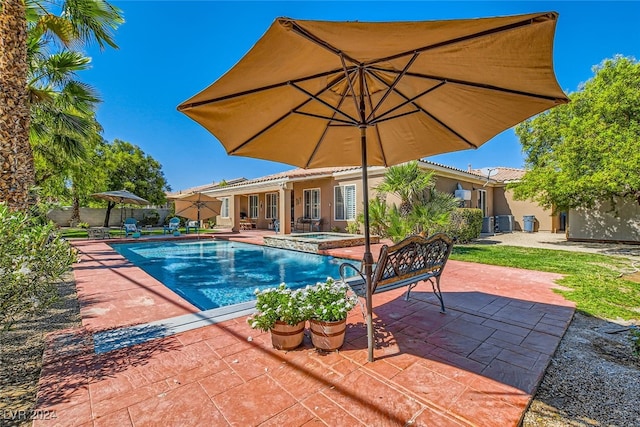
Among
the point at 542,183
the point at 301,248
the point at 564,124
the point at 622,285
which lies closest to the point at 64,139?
the point at 301,248

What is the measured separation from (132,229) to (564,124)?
24141mm

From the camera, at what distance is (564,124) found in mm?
14633

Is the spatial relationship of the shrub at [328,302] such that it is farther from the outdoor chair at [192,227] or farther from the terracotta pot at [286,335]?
the outdoor chair at [192,227]

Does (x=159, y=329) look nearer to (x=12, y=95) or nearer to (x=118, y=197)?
(x=12, y=95)

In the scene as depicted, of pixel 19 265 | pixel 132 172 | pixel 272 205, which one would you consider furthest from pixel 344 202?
pixel 132 172

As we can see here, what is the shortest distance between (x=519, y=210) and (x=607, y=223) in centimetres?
629

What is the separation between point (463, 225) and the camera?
13688 millimetres

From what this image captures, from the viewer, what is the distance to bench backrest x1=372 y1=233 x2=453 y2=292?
3511 millimetres

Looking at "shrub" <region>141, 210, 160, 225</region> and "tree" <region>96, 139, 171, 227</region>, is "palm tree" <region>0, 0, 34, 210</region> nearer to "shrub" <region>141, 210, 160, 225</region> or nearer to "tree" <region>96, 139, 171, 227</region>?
"tree" <region>96, 139, 171, 227</region>

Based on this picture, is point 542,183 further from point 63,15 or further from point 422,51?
point 63,15

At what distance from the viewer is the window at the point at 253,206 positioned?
25.5m

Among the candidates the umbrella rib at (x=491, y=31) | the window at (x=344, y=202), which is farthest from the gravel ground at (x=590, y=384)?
the window at (x=344, y=202)

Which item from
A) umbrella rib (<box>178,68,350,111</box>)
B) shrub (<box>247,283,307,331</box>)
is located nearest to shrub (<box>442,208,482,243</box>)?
shrub (<box>247,283,307,331</box>)

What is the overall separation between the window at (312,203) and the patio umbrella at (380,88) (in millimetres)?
14684
